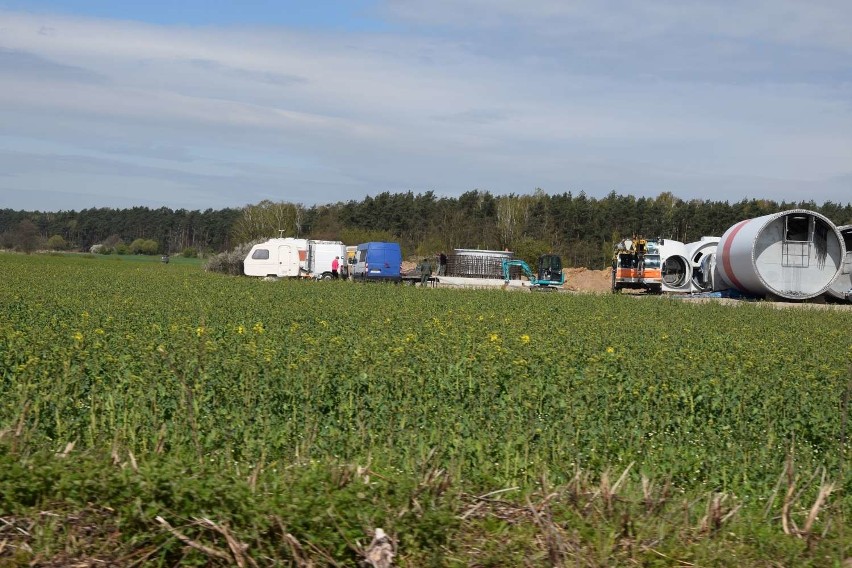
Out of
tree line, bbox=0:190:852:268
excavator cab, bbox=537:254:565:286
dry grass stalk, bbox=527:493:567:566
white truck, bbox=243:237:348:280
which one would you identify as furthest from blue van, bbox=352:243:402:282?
dry grass stalk, bbox=527:493:567:566

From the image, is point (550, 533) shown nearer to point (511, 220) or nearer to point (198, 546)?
point (198, 546)

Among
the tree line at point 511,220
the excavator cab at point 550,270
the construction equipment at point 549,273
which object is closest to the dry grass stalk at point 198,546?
the construction equipment at point 549,273

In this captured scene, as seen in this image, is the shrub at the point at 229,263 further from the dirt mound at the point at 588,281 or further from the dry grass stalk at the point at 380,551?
the dry grass stalk at the point at 380,551

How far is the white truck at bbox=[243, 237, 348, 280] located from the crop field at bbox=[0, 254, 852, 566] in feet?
97.6

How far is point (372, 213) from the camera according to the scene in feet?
353

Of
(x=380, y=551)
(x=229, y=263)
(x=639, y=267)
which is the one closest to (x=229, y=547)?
(x=380, y=551)

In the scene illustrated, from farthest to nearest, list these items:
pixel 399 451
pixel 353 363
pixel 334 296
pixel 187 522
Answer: pixel 334 296 → pixel 353 363 → pixel 399 451 → pixel 187 522

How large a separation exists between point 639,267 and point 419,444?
118 ft

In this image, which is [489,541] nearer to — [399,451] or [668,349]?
[399,451]

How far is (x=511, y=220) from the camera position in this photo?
93.5 metres

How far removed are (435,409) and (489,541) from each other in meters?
3.90

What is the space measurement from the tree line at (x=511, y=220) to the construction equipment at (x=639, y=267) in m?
23.5

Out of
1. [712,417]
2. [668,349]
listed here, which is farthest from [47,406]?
[668,349]

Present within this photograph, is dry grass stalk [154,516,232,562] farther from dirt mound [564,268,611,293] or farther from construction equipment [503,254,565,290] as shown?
dirt mound [564,268,611,293]
